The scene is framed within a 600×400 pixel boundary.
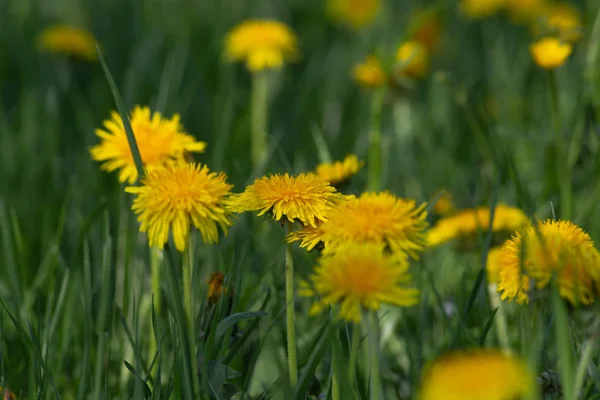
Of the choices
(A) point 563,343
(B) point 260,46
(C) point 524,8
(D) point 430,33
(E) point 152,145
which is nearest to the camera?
(A) point 563,343

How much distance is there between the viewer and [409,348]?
1.10 m

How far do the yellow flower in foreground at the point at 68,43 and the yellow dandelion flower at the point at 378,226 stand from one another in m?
1.90

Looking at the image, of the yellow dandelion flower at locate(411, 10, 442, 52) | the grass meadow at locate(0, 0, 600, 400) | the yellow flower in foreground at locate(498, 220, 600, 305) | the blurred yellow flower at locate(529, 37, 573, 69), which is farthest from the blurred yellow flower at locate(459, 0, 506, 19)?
the yellow flower in foreground at locate(498, 220, 600, 305)

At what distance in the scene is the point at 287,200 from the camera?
2.91ft

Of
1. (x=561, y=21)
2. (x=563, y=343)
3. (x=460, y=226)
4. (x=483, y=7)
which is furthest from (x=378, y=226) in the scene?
(x=483, y=7)

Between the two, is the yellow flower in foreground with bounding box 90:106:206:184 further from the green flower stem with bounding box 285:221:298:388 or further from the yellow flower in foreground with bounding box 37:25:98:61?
the yellow flower in foreground with bounding box 37:25:98:61

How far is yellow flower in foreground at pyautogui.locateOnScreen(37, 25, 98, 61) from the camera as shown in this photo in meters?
2.54

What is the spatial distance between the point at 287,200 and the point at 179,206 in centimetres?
12

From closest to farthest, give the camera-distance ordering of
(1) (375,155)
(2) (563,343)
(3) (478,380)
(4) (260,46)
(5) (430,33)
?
(3) (478,380), (2) (563,343), (1) (375,155), (4) (260,46), (5) (430,33)

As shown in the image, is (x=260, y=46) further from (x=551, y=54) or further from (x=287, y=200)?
(x=287, y=200)

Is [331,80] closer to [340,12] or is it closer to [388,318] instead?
[340,12]

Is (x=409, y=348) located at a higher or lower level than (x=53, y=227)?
lower

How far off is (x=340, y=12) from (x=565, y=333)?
2938 mm

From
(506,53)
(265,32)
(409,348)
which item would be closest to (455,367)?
(409,348)
